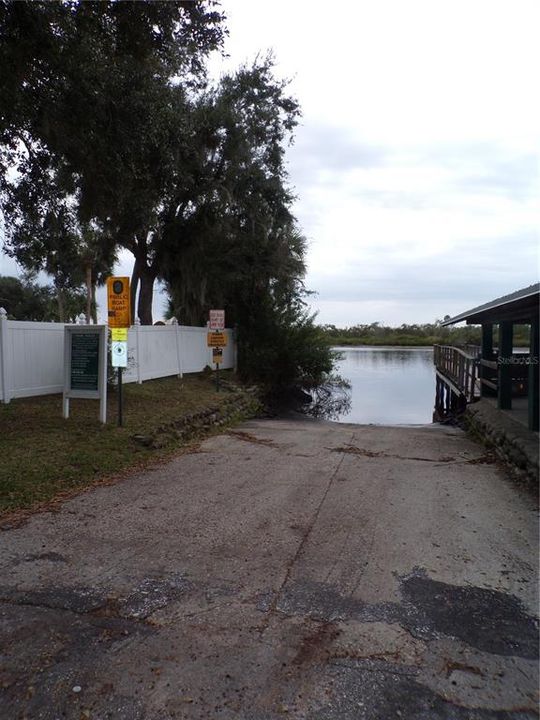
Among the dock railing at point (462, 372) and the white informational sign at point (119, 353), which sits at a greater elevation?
the white informational sign at point (119, 353)

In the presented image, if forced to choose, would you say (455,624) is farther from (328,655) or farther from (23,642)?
(23,642)

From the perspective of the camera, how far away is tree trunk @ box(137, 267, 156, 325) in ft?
67.6

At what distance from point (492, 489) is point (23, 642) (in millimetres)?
5624

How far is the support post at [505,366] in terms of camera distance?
11.2m

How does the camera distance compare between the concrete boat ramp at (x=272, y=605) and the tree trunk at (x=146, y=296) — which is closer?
the concrete boat ramp at (x=272, y=605)

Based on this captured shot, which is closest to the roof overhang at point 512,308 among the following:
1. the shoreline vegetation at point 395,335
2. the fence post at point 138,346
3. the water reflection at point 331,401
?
the water reflection at point 331,401

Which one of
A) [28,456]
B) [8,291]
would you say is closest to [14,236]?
[28,456]

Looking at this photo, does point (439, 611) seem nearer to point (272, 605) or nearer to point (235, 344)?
point (272, 605)

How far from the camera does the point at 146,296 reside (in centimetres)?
2091

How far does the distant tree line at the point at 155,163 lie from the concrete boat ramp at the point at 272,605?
5.76 m

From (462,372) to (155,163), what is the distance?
38.8ft

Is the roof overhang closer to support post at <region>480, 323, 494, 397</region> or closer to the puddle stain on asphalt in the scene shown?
support post at <region>480, 323, 494, 397</region>

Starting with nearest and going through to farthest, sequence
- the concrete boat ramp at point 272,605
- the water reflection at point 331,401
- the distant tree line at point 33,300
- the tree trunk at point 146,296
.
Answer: the concrete boat ramp at point 272,605, the tree trunk at point 146,296, the water reflection at point 331,401, the distant tree line at point 33,300

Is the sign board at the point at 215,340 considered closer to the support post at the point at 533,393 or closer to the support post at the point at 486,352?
the support post at the point at 486,352
